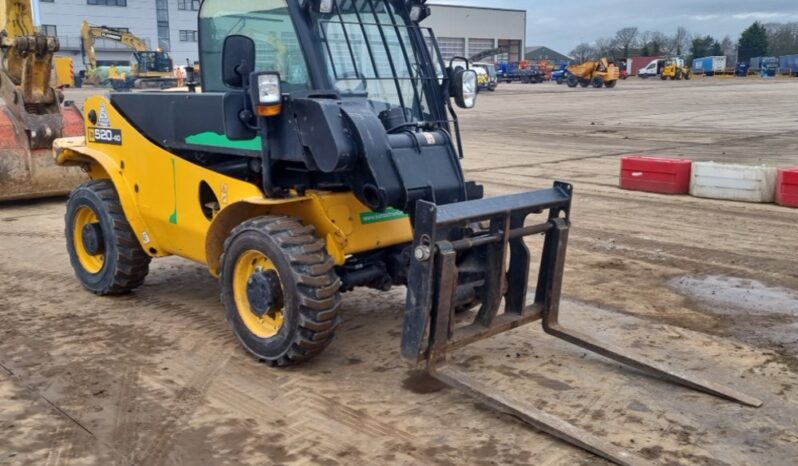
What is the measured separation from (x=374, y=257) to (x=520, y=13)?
279ft

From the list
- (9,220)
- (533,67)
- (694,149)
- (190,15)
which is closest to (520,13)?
(533,67)

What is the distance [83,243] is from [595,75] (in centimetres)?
5040

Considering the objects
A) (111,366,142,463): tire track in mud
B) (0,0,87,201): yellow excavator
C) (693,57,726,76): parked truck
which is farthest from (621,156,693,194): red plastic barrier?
(693,57,726,76): parked truck

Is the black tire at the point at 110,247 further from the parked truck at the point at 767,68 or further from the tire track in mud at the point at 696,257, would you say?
the parked truck at the point at 767,68

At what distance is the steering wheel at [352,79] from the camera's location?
5.02 m

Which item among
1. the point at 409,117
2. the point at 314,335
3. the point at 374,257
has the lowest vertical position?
the point at 314,335

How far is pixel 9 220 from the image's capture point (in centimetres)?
986

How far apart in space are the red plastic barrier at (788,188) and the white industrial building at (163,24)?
55.2 metres

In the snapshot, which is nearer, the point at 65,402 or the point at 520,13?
the point at 65,402

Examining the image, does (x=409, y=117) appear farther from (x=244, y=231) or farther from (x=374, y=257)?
(x=244, y=231)

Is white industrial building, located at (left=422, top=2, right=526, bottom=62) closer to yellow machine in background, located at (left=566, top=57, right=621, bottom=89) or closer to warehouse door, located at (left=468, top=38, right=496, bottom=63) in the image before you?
warehouse door, located at (left=468, top=38, right=496, bottom=63)

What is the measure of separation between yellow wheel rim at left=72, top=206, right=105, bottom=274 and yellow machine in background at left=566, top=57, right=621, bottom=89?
49296 mm

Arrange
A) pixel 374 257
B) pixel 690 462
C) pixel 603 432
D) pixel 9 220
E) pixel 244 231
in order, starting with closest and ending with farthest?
pixel 690 462 → pixel 603 432 → pixel 244 231 → pixel 374 257 → pixel 9 220

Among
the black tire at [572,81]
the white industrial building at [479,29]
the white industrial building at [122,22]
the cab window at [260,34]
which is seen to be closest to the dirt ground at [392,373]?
the cab window at [260,34]
